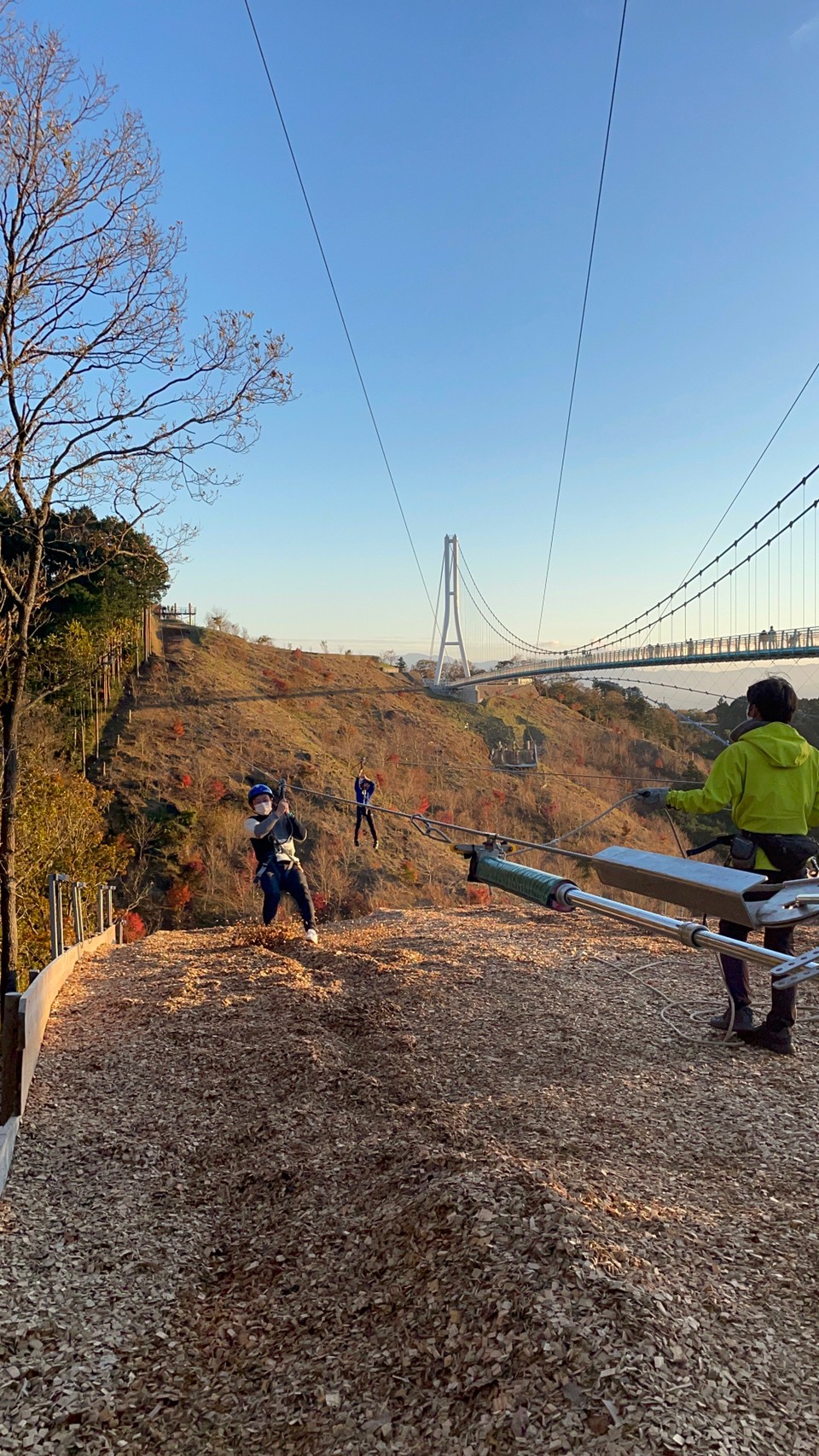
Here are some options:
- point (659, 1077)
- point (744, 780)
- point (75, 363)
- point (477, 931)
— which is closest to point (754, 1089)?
point (659, 1077)

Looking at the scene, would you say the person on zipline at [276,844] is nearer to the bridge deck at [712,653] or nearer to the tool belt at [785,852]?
the tool belt at [785,852]

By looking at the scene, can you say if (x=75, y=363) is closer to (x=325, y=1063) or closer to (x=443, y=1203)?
(x=325, y=1063)

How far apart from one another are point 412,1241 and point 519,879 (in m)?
1.33

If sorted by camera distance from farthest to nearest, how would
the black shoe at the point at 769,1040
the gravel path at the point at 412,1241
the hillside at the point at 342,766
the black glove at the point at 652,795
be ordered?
the hillside at the point at 342,766 → the black shoe at the point at 769,1040 → the black glove at the point at 652,795 → the gravel path at the point at 412,1241

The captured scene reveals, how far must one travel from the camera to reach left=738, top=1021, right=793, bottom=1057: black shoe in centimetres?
485

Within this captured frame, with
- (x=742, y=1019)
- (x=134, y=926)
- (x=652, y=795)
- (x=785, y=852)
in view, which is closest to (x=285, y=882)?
(x=742, y=1019)

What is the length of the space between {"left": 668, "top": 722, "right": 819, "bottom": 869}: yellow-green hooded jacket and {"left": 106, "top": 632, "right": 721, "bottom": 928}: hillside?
1352 cm

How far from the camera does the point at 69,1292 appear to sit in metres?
2.93

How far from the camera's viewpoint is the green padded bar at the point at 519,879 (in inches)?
99.0

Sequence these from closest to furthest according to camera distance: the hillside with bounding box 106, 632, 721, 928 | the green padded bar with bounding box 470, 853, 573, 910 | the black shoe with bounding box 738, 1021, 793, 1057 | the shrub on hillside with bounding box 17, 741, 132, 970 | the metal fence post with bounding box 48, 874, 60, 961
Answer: the green padded bar with bounding box 470, 853, 573, 910
the black shoe with bounding box 738, 1021, 793, 1057
the metal fence post with bounding box 48, 874, 60, 961
the shrub on hillside with bounding box 17, 741, 132, 970
the hillside with bounding box 106, 632, 721, 928

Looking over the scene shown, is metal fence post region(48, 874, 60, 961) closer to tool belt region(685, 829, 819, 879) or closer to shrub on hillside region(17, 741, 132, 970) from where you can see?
tool belt region(685, 829, 819, 879)

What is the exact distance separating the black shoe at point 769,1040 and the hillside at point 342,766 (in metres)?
12.9

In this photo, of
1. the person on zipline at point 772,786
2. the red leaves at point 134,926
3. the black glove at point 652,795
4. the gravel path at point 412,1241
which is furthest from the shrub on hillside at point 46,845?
the black glove at point 652,795

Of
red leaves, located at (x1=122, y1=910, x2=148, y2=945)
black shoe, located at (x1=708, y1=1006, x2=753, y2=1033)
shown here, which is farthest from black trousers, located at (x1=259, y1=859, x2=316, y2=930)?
red leaves, located at (x1=122, y1=910, x2=148, y2=945)
